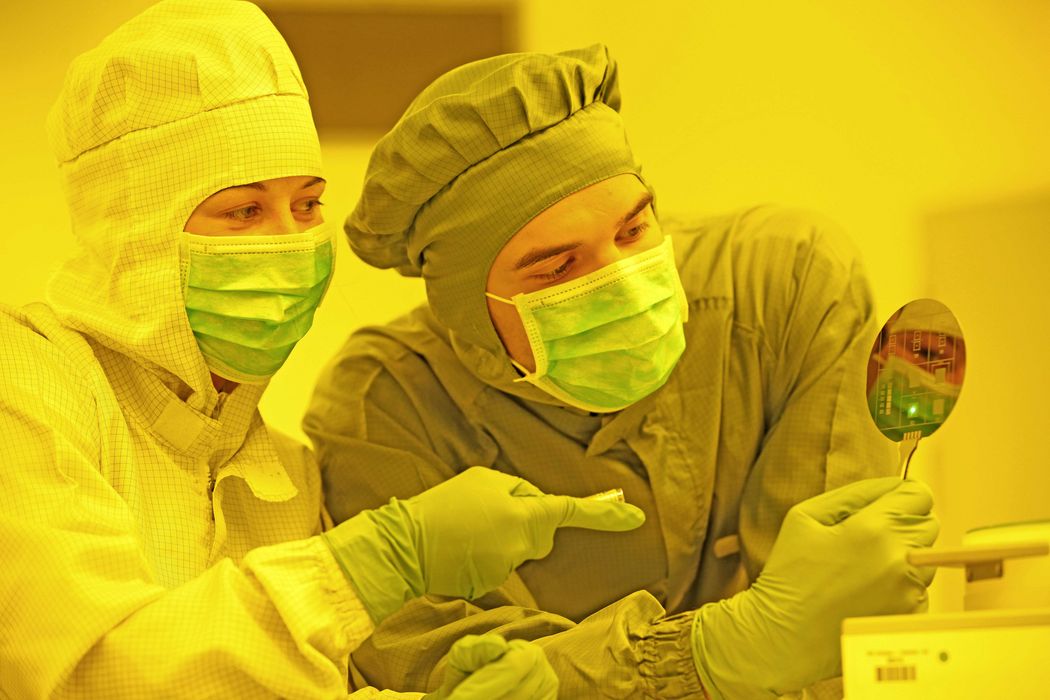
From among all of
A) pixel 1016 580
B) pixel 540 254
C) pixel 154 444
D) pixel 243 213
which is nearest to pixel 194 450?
pixel 154 444

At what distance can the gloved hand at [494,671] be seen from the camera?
1323 mm

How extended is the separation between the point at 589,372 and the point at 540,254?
0.19 m

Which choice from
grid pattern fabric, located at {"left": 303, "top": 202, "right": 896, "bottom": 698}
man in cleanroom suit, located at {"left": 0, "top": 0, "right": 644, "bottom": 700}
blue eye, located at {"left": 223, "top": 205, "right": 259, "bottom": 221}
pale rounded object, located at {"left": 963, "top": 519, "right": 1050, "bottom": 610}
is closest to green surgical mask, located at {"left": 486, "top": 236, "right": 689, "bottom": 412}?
grid pattern fabric, located at {"left": 303, "top": 202, "right": 896, "bottom": 698}

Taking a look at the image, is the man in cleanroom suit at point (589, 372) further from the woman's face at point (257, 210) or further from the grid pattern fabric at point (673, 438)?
the woman's face at point (257, 210)

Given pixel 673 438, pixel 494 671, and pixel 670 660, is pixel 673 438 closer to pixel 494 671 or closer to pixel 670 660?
pixel 670 660

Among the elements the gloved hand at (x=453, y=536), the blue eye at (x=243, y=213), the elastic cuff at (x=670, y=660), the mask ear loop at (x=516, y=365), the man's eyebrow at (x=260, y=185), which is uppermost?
the man's eyebrow at (x=260, y=185)

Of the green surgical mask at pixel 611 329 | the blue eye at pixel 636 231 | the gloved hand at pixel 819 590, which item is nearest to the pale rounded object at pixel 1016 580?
the gloved hand at pixel 819 590

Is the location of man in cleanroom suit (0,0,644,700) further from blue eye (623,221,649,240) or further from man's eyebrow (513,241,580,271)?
blue eye (623,221,649,240)

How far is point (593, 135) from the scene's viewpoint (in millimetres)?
1686

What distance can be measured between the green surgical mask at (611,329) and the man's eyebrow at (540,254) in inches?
1.7

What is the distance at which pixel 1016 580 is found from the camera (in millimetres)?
1189

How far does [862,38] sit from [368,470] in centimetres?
141

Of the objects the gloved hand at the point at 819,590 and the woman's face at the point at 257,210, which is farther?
the woman's face at the point at 257,210

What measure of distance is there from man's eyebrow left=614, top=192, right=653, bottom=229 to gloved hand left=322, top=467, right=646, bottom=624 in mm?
426
